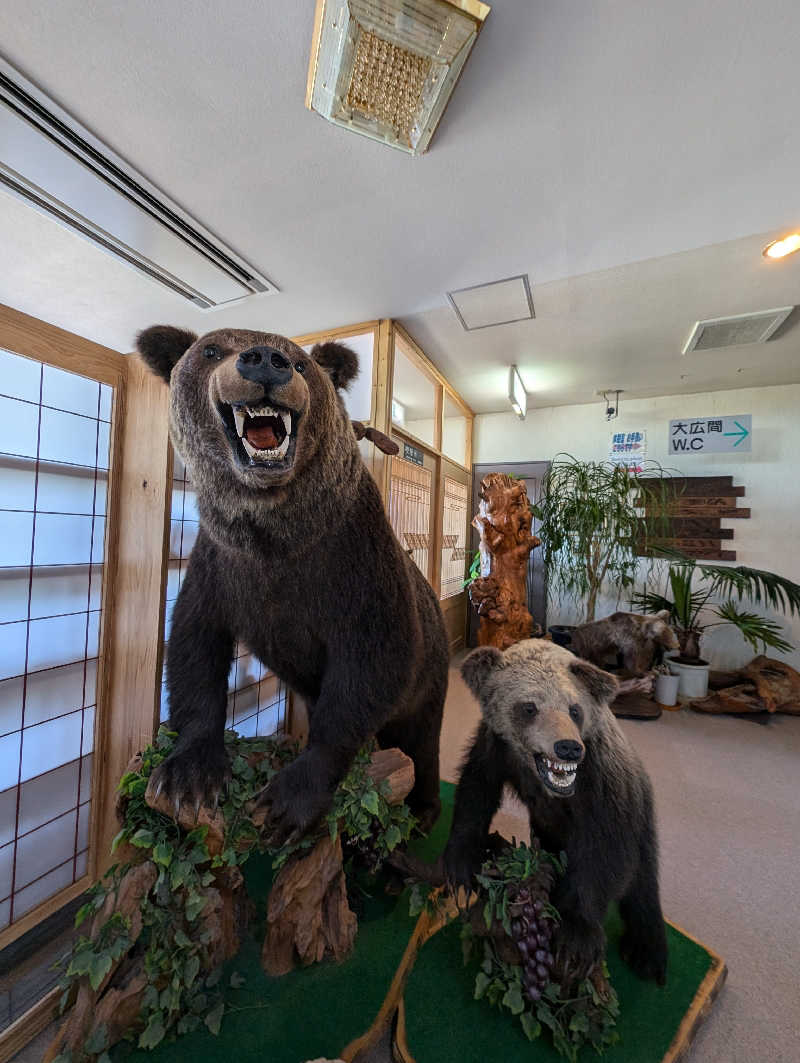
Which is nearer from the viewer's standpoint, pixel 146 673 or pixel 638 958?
pixel 638 958

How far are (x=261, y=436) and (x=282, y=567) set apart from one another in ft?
0.94

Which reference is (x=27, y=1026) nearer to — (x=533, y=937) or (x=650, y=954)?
(x=533, y=937)

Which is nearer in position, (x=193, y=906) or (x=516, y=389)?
(x=193, y=906)

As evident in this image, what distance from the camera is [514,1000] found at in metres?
0.93

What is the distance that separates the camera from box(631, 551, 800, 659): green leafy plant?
11.5 ft

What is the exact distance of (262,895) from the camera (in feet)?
4.39

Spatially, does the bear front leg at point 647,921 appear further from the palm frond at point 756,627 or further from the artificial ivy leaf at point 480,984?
the palm frond at point 756,627

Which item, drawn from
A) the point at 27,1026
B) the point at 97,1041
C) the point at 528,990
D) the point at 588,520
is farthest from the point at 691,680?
the point at 27,1026

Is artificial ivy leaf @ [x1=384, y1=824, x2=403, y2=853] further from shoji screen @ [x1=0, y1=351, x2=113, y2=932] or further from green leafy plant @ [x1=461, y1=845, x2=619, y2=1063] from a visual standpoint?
shoji screen @ [x1=0, y1=351, x2=113, y2=932]

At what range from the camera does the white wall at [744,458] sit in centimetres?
386

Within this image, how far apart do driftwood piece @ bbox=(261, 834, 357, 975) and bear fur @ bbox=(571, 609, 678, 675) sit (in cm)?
278

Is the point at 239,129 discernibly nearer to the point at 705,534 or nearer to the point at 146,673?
the point at 146,673

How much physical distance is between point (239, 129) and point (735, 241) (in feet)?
7.16

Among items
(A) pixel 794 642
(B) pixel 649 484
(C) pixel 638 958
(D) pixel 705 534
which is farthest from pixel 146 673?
(A) pixel 794 642
